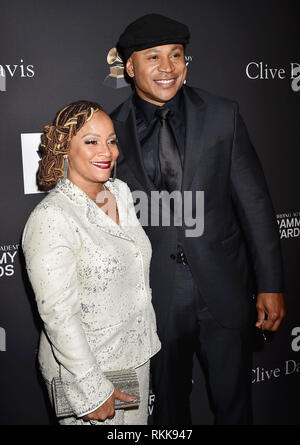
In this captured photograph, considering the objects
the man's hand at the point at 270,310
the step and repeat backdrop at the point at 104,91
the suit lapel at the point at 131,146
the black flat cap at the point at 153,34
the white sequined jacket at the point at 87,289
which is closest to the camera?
the white sequined jacket at the point at 87,289

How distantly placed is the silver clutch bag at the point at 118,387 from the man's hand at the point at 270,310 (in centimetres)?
73

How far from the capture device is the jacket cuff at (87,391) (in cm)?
162

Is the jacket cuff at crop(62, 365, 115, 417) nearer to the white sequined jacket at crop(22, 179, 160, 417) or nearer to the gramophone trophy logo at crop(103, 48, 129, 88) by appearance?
the white sequined jacket at crop(22, 179, 160, 417)

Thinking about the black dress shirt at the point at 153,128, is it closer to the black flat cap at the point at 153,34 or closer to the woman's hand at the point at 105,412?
the black flat cap at the point at 153,34

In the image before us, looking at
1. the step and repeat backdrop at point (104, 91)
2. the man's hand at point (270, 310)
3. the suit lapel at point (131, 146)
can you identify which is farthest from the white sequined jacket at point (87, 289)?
the step and repeat backdrop at point (104, 91)

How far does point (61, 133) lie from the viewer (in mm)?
1701

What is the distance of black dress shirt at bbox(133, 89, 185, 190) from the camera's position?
209 cm

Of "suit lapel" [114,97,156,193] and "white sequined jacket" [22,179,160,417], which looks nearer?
"white sequined jacket" [22,179,160,417]

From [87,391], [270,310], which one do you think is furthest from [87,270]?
[270,310]

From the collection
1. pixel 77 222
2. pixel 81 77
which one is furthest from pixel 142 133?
pixel 77 222

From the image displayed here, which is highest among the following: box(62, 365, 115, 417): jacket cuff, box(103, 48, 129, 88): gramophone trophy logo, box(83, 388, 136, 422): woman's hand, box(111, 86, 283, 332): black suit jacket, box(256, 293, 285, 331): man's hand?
box(103, 48, 129, 88): gramophone trophy logo

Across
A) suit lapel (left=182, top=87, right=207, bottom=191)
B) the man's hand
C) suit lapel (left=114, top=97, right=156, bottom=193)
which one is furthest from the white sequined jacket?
the man's hand

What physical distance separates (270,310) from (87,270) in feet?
3.22

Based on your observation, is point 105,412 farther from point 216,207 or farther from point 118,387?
point 216,207
